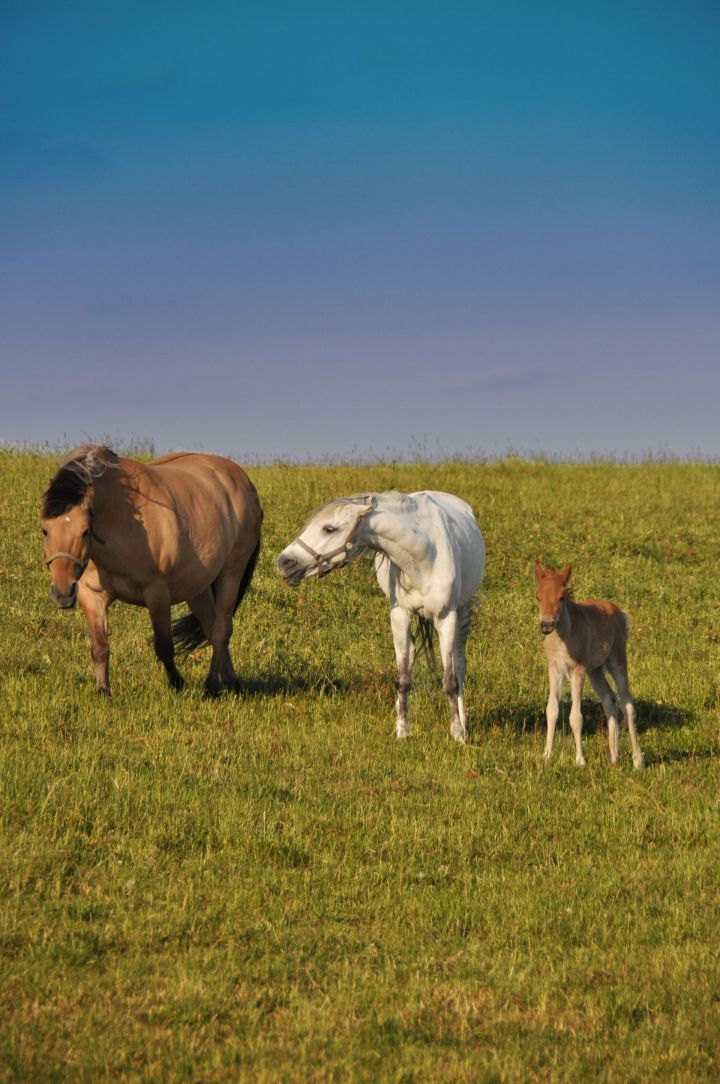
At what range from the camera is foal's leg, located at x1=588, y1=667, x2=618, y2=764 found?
10.3 meters

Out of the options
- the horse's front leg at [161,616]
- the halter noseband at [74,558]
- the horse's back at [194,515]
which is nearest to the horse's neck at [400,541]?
the horse's back at [194,515]

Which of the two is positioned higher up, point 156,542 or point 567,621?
point 156,542

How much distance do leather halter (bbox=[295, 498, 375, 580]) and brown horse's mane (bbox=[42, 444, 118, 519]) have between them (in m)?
2.18

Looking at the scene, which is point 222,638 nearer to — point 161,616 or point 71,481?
point 161,616

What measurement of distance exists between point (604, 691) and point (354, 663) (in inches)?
188

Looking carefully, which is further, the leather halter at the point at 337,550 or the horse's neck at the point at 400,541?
the horse's neck at the point at 400,541

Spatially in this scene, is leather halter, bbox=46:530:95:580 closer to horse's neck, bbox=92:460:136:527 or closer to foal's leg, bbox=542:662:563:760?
horse's neck, bbox=92:460:136:527

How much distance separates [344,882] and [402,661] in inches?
163

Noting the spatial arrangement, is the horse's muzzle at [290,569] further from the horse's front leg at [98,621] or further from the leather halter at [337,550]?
the horse's front leg at [98,621]

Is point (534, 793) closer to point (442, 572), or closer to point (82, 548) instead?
point (442, 572)

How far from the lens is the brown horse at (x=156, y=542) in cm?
1027

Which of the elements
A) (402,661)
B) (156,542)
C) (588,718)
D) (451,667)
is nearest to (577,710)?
(451,667)

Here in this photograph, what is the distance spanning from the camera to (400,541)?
10.3m

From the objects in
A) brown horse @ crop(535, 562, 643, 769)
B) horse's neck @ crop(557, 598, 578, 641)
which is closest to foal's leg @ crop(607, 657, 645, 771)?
brown horse @ crop(535, 562, 643, 769)
